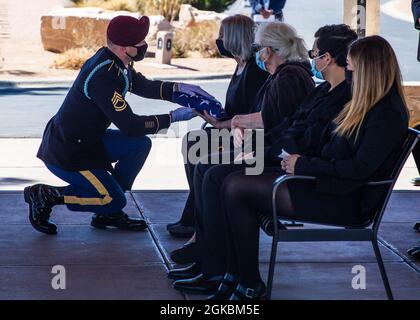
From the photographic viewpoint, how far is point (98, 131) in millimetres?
6973

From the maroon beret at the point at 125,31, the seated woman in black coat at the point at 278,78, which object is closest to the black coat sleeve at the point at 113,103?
the maroon beret at the point at 125,31

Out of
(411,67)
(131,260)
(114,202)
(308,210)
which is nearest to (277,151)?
(308,210)

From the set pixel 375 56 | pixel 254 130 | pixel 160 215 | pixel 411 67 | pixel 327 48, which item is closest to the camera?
pixel 375 56

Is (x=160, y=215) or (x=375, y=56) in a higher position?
(x=375, y=56)

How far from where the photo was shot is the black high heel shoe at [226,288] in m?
5.23

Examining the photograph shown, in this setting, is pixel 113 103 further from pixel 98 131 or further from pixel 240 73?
pixel 240 73

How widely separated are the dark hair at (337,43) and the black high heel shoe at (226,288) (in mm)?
1236

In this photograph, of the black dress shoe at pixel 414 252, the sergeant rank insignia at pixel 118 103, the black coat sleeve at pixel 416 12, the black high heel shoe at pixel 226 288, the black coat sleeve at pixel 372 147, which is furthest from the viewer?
the black coat sleeve at pixel 416 12

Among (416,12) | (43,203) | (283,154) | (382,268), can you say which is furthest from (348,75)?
(416,12)

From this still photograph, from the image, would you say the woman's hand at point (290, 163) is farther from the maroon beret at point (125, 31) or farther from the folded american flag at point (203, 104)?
the maroon beret at point (125, 31)

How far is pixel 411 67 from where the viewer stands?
2042 centimetres

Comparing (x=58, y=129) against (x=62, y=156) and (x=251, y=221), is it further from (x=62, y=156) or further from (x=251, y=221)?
Answer: (x=251, y=221)

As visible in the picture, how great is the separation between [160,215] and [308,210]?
99.6 inches

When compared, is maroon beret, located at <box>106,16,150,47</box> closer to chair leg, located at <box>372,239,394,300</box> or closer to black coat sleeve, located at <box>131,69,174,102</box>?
black coat sleeve, located at <box>131,69,174,102</box>
